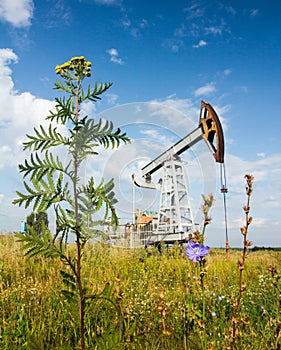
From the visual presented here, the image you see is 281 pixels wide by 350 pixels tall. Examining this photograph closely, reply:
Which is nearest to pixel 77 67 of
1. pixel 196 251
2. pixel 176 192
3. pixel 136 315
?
pixel 196 251

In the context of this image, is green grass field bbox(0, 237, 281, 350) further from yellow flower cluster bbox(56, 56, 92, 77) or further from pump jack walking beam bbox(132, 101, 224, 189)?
pump jack walking beam bbox(132, 101, 224, 189)

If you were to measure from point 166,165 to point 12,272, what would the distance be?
37.5 feet

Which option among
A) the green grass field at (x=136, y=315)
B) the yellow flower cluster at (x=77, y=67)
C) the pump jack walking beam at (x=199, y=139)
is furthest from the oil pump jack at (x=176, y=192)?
the yellow flower cluster at (x=77, y=67)

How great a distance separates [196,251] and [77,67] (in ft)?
3.21

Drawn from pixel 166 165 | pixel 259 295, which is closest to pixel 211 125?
pixel 166 165

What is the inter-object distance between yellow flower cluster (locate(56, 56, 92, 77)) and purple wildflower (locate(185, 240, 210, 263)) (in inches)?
35.6

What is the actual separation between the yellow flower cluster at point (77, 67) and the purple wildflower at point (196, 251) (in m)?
0.91

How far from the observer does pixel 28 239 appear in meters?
1.29

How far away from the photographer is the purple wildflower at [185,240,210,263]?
122cm

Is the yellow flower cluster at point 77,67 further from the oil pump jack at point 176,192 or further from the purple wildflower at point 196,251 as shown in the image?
the oil pump jack at point 176,192

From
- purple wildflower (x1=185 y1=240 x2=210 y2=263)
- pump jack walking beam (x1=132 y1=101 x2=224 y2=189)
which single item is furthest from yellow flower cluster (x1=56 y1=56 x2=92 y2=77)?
pump jack walking beam (x1=132 y1=101 x2=224 y2=189)

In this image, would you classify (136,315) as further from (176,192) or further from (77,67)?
(176,192)

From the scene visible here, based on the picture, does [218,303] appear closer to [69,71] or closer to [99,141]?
[99,141]

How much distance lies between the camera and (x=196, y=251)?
4.21ft
